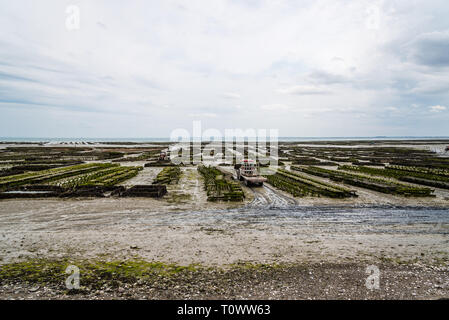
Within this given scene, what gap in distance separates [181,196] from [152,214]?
603cm

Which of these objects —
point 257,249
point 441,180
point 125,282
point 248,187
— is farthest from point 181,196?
point 441,180

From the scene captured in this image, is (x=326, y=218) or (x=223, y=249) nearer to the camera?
(x=223, y=249)

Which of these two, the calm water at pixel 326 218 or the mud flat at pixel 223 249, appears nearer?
the mud flat at pixel 223 249

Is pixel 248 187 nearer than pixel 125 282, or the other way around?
pixel 125 282

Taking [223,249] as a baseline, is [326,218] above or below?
below

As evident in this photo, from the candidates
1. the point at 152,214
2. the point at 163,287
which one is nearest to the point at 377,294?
the point at 163,287

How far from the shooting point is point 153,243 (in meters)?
12.6

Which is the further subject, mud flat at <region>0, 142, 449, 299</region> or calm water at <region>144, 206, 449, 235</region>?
calm water at <region>144, 206, 449, 235</region>

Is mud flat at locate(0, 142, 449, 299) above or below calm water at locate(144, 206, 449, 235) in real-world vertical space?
above

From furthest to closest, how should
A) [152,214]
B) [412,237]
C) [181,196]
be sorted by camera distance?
[181,196] < [152,214] < [412,237]

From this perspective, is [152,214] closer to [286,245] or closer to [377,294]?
[286,245]

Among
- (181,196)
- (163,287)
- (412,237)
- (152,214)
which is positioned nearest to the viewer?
(163,287)

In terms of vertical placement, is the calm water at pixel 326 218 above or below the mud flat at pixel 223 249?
below
